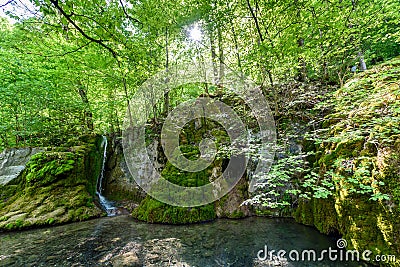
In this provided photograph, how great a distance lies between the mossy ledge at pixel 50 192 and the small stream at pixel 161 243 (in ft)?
2.12

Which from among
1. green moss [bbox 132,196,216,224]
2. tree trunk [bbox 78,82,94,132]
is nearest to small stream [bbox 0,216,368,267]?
green moss [bbox 132,196,216,224]

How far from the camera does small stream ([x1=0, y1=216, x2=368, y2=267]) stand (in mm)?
3896

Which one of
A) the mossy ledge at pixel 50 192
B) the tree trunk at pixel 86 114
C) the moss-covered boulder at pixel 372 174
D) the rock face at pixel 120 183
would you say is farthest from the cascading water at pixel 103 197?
the moss-covered boulder at pixel 372 174

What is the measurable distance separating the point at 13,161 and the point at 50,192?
265cm

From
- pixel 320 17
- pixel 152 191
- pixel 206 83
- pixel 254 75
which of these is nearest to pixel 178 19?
pixel 206 83

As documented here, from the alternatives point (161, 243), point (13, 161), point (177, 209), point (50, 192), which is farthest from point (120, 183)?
point (161, 243)

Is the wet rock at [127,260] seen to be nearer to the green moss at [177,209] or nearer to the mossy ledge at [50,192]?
the green moss at [177,209]

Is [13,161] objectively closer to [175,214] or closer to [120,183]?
[120,183]

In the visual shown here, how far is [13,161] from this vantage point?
829 centimetres

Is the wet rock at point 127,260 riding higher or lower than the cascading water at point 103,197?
lower

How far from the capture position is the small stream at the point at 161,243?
3896mm

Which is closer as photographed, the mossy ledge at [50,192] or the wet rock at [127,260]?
the wet rock at [127,260]

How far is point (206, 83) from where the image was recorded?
10.1 meters

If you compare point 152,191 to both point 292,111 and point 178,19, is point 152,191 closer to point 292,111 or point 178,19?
point 292,111
